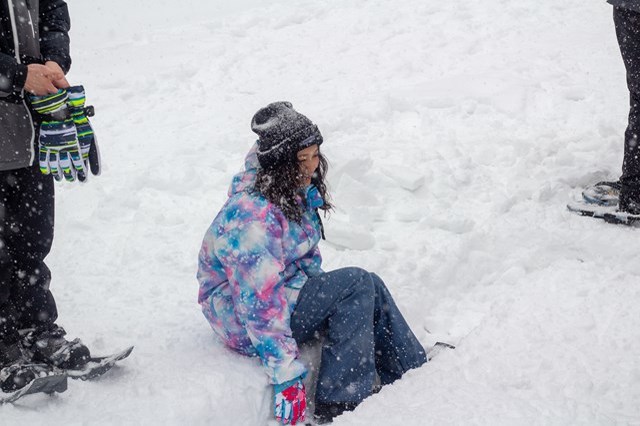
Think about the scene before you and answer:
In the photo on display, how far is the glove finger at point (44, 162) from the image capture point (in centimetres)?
284

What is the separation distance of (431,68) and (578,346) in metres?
4.19

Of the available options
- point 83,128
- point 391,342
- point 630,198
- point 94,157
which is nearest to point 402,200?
point 630,198

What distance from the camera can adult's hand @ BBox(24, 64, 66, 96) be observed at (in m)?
2.70

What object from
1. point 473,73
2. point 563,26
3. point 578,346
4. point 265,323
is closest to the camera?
point 265,323

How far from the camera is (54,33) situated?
3.07 m

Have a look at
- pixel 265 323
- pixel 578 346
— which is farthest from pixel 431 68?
pixel 265 323

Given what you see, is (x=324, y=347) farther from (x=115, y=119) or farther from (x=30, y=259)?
(x=115, y=119)

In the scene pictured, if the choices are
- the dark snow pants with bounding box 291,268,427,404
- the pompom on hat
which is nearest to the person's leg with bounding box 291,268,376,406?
the dark snow pants with bounding box 291,268,427,404

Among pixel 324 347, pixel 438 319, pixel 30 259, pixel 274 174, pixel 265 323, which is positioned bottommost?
pixel 438 319

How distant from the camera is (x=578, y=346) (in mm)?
3320

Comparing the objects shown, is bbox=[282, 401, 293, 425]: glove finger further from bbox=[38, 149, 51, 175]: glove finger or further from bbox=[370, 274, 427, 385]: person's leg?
bbox=[38, 149, 51, 175]: glove finger

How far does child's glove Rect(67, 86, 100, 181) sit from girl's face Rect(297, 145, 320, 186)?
3.15 ft

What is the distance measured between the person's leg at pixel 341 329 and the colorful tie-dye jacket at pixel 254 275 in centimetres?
11

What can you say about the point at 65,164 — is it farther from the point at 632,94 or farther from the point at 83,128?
the point at 632,94
